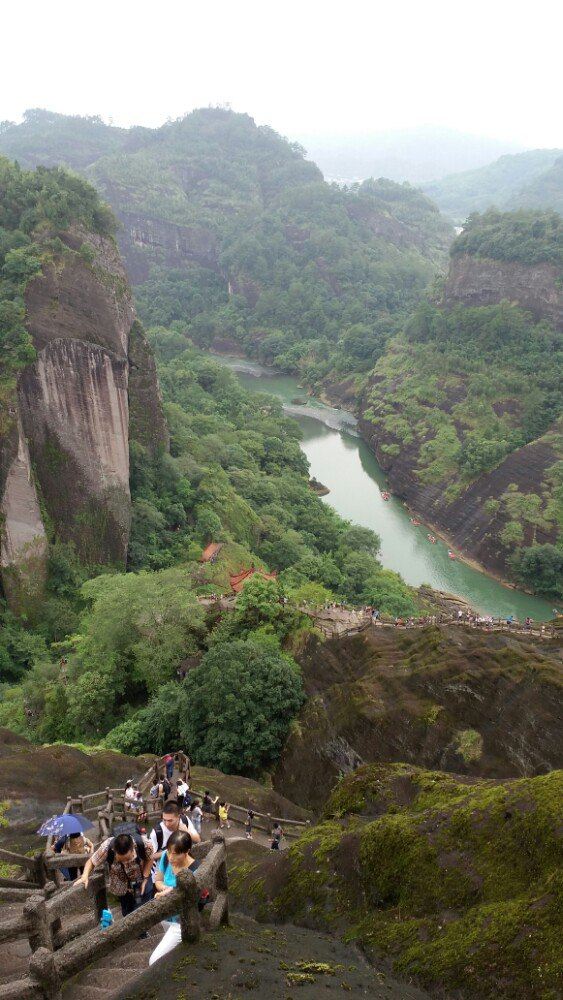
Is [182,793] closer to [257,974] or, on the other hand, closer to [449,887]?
[449,887]

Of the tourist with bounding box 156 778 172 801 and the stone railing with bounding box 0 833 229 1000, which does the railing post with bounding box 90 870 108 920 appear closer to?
the stone railing with bounding box 0 833 229 1000

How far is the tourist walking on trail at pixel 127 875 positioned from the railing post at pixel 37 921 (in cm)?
77

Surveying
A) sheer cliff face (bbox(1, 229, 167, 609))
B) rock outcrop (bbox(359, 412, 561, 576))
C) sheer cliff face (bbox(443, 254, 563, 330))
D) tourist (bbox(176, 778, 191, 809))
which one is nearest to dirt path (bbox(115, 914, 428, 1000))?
tourist (bbox(176, 778, 191, 809))

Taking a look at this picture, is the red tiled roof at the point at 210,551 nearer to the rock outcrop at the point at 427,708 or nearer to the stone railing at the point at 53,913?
the rock outcrop at the point at 427,708

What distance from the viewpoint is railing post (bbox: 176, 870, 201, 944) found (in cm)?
471

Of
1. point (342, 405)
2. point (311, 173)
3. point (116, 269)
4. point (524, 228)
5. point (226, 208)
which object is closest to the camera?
point (116, 269)

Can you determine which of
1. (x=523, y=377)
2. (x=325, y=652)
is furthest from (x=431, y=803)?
(x=523, y=377)

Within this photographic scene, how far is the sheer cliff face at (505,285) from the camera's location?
204 feet

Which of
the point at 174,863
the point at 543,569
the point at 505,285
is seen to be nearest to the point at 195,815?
the point at 174,863

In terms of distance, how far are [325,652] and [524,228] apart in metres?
61.9

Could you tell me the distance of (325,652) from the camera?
64.7ft

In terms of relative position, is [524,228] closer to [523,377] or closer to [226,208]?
[523,377]

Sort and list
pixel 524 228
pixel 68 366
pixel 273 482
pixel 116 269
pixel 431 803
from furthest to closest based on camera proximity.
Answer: pixel 524 228 → pixel 273 482 → pixel 116 269 → pixel 68 366 → pixel 431 803

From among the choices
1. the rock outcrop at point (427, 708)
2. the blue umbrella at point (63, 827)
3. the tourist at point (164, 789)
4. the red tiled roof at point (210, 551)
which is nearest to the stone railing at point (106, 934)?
the blue umbrella at point (63, 827)
